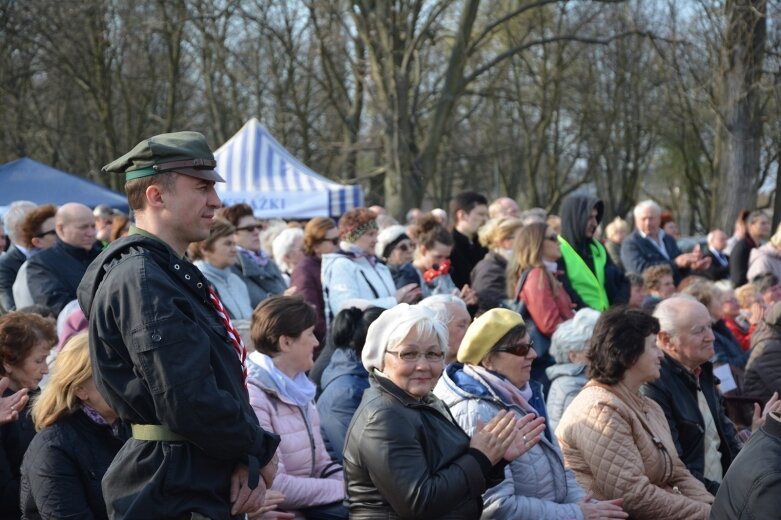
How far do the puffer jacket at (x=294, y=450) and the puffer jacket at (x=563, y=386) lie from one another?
4.72 feet

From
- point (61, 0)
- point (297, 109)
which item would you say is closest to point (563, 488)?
point (61, 0)

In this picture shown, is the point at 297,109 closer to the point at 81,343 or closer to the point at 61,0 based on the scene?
the point at 61,0

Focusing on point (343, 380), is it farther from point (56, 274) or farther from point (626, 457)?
point (56, 274)

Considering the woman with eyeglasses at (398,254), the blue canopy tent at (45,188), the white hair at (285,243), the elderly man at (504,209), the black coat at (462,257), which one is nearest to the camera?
the woman with eyeglasses at (398,254)

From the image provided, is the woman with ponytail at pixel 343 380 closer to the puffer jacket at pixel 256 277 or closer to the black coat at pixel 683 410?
the black coat at pixel 683 410

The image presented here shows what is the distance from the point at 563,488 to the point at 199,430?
2275 millimetres

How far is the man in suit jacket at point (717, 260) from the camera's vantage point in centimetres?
1261

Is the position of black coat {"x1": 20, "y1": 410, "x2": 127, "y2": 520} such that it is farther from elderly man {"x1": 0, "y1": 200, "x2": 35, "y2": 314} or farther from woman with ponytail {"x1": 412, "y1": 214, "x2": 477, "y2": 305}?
woman with ponytail {"x1": 412, "y1": 214, "x2": 477, "y2": 305}

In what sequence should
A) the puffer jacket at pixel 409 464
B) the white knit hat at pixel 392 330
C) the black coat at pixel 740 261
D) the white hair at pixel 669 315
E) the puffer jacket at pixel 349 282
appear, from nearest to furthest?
1. the puffer jacket at pixel 409 464
2. the white knit hat at pixel 392 330
3. the white hair at pixel 669 315
4. the puffer jacket at pixel 349 282
5. the black coat at pixel 740 261

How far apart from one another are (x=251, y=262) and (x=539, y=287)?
7.62 ft

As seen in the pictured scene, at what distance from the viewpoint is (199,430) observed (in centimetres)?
274

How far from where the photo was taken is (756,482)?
308 centimetres

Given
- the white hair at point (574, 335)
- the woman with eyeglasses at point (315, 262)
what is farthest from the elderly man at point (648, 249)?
the white hair at point (574, 335)

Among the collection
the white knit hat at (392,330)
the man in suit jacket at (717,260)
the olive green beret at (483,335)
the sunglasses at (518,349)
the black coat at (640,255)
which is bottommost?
the man in suit jacket at (717,260)
